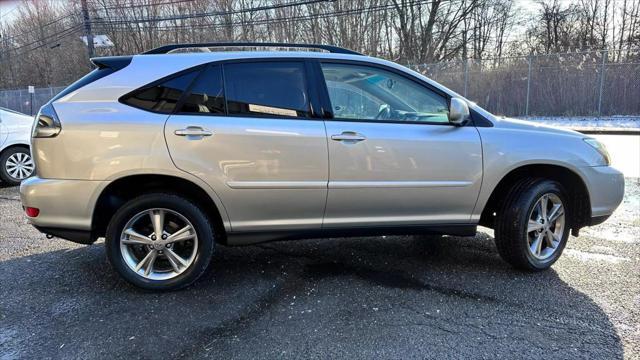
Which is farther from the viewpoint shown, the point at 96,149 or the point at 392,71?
the point at 392,71

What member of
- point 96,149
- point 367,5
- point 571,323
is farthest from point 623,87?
point 96,149

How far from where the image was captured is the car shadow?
2738mm

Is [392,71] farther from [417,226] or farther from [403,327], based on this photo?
[403,327]

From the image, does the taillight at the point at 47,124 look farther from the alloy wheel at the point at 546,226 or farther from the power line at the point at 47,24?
the power line at the point at 47,24

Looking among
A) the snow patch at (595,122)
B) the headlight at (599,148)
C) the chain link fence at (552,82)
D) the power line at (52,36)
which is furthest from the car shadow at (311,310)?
the power line at (52,36)

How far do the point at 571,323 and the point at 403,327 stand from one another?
1105 mm

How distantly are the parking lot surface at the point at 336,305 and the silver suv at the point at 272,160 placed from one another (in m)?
0.34

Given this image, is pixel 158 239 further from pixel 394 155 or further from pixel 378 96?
pixel 378 96

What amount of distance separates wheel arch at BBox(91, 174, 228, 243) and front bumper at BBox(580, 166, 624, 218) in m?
Answer: 2.99

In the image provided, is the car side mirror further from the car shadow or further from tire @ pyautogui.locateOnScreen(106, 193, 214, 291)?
tire @ pyautogui.locateOnScreen(106, 193, 214, 291)

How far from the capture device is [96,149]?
3.25 meters

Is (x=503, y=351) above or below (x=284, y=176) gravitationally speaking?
below

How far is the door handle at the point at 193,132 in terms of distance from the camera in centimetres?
330

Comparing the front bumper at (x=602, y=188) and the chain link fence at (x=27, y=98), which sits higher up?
the chain link fence at (x=27, y=98)
